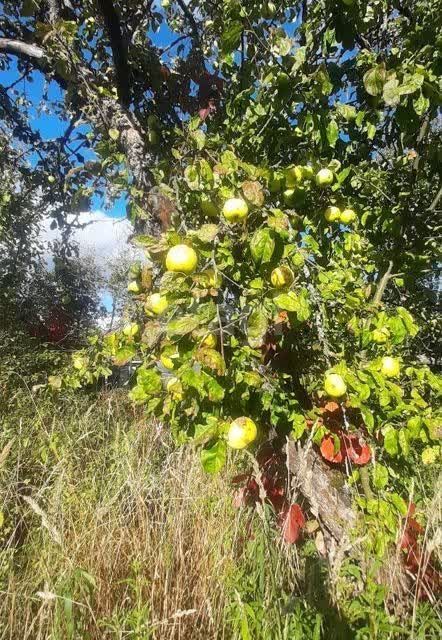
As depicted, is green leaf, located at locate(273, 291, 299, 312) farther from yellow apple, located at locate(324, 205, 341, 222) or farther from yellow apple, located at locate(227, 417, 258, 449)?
yellow apple, located at locate(324, 205, 341, 222)

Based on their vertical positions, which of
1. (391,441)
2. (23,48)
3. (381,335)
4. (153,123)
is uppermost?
(23,48)

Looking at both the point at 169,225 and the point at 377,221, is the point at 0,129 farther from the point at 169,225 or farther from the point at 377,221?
the point at 377,221

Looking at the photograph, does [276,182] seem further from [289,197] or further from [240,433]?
[240,433]

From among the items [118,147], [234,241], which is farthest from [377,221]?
[118,147]

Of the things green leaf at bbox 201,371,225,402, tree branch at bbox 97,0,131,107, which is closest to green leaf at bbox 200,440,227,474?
green leaf at bbox 201,371,225,402

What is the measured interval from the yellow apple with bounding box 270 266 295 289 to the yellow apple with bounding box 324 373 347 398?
38cm

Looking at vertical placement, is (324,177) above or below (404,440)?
above

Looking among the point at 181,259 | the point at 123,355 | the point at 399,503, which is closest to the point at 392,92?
the point at 181,259

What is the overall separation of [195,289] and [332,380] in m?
0.58

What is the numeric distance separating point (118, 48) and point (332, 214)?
4.51ft

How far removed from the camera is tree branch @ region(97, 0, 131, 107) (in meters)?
1.95

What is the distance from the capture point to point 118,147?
2020 mm

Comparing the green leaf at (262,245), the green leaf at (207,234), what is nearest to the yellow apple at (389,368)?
the green leaf at (262,245)

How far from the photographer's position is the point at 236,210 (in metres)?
1.22
